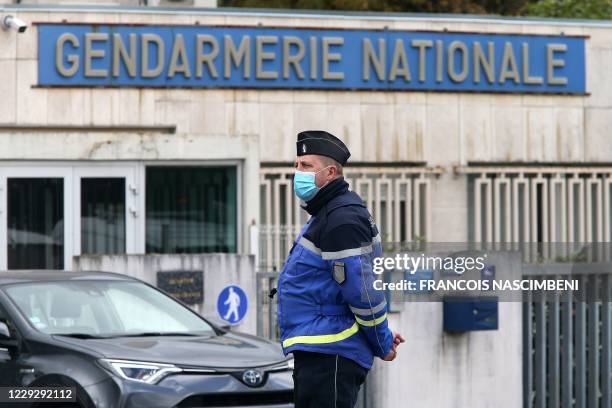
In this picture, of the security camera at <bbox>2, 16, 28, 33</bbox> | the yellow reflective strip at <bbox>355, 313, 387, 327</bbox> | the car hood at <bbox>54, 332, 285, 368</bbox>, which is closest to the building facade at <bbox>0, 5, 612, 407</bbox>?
the security camera at <bbox>2, 16, 28, 33</bbox>

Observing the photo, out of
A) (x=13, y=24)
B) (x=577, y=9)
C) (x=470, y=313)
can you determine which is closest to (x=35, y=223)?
(x=13, y=24)

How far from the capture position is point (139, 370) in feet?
29.4

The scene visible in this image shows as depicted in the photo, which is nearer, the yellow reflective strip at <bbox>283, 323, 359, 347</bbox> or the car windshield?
the yellow reflective strip at <bbox>283, 323, 359, 347</bbox>

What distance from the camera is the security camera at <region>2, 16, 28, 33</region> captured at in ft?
58.2

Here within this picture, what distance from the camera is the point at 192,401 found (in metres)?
9.00

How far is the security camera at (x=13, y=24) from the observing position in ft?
58.2

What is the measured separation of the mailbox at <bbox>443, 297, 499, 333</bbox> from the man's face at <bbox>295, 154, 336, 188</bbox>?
5000 millimetres

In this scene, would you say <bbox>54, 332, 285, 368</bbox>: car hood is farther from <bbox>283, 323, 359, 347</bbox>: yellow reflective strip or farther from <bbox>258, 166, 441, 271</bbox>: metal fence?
<bbox>258, 166, 441, 271</bbox>: metal fence

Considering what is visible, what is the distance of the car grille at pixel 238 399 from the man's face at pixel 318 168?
2670 millimetres

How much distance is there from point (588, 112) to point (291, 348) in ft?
47.8

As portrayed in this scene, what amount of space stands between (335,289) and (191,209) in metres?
11.3

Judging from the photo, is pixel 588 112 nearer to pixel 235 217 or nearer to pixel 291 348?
pixel 235 217

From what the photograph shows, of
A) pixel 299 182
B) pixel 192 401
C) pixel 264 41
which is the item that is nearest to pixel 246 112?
pixel 264 41

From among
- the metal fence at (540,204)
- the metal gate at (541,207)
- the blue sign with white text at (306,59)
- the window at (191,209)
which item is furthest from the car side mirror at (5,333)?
the metal fence at (540,204)
